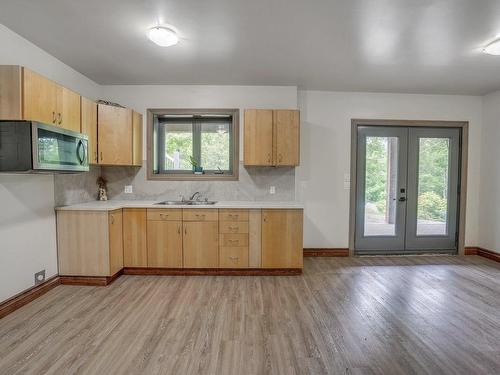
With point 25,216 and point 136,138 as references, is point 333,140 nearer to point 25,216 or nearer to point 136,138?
point 136,138

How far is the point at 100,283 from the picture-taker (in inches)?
120

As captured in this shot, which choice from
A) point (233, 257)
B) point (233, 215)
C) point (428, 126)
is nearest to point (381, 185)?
point (428, 126)

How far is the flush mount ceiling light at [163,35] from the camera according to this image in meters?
2.31

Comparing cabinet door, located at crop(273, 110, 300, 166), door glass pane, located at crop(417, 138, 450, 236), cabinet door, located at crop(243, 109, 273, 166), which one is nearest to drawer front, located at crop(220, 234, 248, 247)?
cabinet door, located at crop(243, 109, 273, 166)

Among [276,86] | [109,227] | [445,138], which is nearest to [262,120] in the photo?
[276,86]

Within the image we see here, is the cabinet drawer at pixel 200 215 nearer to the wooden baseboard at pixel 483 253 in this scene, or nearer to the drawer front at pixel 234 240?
the drawer front at pixel 234 240

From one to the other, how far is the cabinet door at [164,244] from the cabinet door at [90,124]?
1134 millimetres

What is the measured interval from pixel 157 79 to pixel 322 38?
7.61ft

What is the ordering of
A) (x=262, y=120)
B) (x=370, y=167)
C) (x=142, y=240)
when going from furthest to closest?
1. (x=370, y=167)
2. (x=262, y=120)
3. (x=142, y=240)

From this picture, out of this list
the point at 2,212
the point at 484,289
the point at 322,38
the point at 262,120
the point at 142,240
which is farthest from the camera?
the point at 262,120

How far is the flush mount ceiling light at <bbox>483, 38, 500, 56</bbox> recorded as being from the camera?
253cm

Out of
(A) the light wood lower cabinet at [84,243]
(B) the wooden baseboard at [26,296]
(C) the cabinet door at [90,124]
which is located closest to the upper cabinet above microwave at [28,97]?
(C) the cabinet door at [90,124]

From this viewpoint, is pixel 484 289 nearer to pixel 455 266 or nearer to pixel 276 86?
pixel 455 266

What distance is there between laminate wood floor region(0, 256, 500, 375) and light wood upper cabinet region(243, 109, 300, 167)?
5.26 ft
